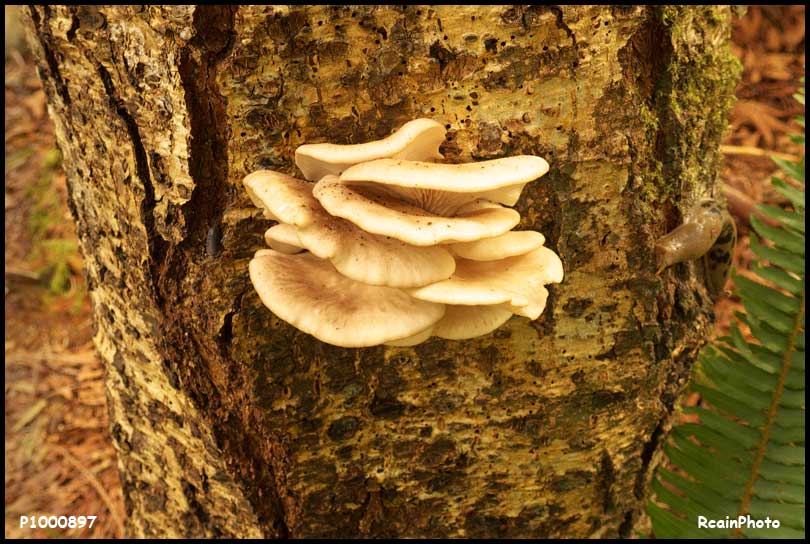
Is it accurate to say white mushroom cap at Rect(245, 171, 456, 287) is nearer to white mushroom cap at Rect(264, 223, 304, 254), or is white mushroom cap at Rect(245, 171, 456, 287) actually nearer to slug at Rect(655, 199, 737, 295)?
white mushroom cap at Rect(264, 223, 304, 254)

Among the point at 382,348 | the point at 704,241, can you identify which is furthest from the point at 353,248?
the point at 704,241

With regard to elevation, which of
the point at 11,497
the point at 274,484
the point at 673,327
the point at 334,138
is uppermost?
the point at 334,138

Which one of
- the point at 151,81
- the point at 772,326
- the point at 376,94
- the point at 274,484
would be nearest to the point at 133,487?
the point at 274,484

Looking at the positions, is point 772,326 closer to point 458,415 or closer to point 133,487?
point 458,415

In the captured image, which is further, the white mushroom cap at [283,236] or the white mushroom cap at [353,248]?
the white mushroom cap at [283,236]

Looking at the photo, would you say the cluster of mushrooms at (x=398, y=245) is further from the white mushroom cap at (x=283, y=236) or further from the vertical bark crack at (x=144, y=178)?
the vertical bark crack at (x=144, y=178)

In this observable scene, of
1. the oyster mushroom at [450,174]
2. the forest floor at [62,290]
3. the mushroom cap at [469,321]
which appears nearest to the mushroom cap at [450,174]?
the oyster mushroom at [450,174]
